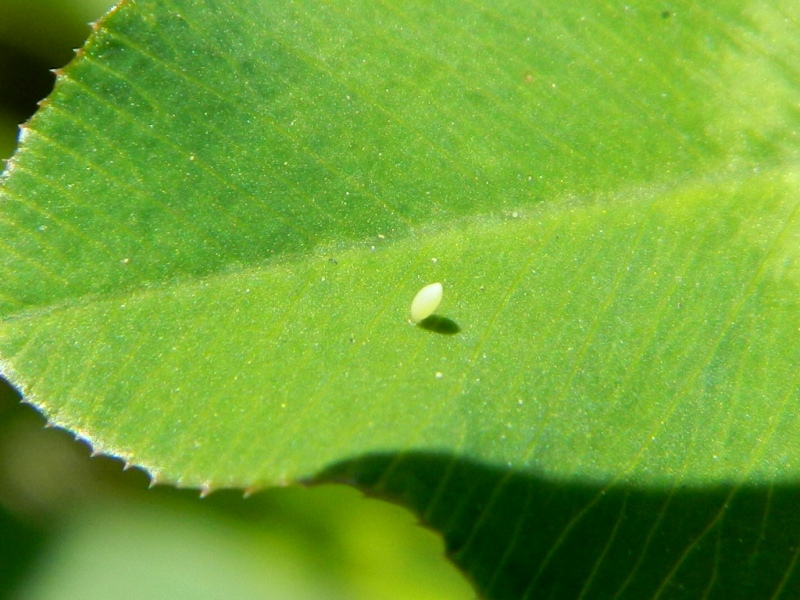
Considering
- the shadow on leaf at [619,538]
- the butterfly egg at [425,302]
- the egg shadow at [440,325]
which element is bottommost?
the shadow on leaf at [619,538]

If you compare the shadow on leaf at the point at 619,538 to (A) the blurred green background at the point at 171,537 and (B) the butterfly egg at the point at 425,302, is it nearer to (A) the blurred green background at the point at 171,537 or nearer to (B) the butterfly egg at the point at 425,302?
(B) the butterfly egg at the point at 425,302

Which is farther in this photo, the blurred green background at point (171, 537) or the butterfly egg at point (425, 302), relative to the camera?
the blurred green background at point (171, 537)

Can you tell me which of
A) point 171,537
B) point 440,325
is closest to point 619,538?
point 440,325

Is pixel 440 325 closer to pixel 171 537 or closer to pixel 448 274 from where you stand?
pixel 448 274

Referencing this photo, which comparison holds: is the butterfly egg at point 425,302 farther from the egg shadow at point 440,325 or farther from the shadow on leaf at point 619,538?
the shadow on leaf at point 619,538

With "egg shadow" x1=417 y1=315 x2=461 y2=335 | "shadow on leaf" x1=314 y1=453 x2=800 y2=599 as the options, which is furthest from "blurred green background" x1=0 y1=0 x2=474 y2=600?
"egg shadow" x1=417 y1=315 x2=461 y2=335

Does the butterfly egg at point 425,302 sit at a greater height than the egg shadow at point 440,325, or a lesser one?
greater

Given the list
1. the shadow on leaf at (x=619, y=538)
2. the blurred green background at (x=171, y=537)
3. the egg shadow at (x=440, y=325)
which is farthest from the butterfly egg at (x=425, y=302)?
the blurred green background at (x=171, y=537)
